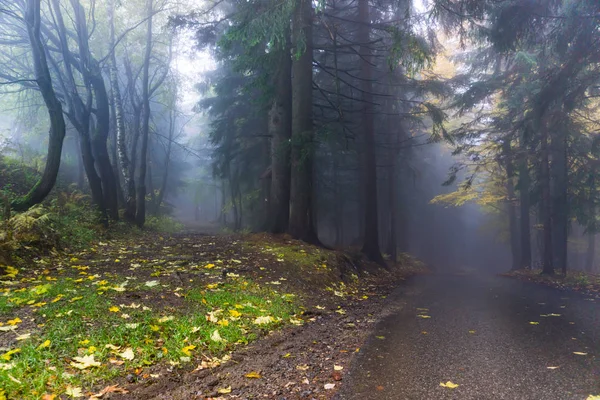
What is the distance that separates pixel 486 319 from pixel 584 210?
12614 mm

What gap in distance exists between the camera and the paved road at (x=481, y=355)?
331cm

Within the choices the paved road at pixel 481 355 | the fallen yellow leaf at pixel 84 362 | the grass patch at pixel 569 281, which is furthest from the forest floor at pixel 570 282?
the fallen yellow leaf at pixel 84 362

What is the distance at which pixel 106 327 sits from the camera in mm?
4043

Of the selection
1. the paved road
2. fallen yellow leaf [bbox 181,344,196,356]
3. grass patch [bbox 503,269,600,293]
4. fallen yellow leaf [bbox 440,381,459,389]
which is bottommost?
grass patch [bbox 503,269,600,293]

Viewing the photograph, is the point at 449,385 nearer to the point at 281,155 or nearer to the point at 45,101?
the point at 281,155

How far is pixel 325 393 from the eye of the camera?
10.6ft

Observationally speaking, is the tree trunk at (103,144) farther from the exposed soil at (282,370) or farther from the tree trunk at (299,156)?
the exposed soil at (282,370)

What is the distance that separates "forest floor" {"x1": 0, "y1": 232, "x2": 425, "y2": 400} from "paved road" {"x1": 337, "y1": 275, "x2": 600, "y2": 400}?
14.2 inches

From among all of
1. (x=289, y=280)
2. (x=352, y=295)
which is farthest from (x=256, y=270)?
(x=352, y=295)

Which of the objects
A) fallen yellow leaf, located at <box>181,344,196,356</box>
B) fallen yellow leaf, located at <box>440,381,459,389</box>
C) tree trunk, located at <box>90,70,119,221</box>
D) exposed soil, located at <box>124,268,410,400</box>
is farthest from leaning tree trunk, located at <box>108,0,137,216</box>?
fallen yellow leaf, located at <box>440,381,459,389</box>

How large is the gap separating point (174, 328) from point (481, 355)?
3.59 meters

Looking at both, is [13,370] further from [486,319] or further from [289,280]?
[486,319]

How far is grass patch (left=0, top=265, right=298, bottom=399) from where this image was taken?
3.09 m

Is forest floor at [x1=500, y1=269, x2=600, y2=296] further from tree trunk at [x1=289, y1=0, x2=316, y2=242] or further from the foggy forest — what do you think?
tree trunk at [x1=289, y1=0, x2=316, y2=242]
